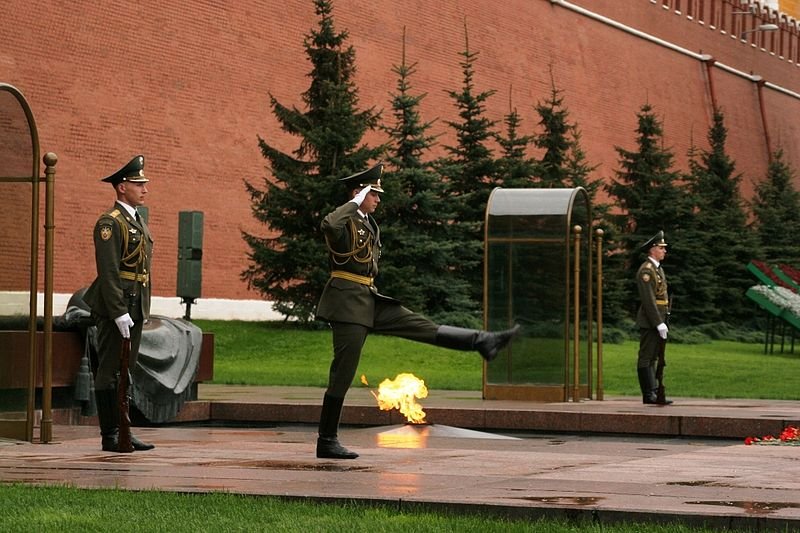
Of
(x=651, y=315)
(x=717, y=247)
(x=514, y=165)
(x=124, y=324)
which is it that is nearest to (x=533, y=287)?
(x=651, y=315)

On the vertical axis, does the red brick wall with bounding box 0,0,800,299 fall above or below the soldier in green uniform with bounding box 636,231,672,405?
above

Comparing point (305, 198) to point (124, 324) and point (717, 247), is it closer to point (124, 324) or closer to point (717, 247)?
point (717, 247)

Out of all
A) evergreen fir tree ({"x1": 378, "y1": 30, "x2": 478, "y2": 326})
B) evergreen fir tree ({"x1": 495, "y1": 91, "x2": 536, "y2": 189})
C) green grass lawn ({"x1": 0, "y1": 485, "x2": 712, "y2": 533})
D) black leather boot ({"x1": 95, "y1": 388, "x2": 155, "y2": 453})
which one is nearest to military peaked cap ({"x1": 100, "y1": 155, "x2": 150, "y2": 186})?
black leather boot ({"x1": 95, "y1": 388, "x2": 155, "y2": 453})

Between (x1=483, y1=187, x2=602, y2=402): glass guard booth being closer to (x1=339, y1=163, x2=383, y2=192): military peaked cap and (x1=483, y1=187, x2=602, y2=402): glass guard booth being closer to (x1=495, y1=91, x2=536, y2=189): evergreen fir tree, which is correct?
(x1=339, y1=163, x2=383, y2=192): military peaked cap

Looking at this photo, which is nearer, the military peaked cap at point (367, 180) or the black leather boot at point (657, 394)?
the military peaked cap at point (367, 180)

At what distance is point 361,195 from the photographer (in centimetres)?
773

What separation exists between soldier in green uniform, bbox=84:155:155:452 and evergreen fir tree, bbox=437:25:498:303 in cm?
1643

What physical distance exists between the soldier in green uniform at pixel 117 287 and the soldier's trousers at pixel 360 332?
3.72 ft

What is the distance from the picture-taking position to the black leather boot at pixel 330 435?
7.66m

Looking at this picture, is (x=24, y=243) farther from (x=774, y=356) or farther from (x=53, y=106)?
(x=774, y=356)

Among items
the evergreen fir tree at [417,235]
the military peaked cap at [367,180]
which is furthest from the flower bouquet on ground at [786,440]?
the evergreen fir tree at [417,235]

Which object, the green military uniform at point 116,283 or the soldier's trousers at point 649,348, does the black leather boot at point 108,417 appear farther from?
the soldier's trousers at point 649,348

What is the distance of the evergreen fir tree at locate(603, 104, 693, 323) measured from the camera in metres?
30.7

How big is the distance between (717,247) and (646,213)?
2.82m
